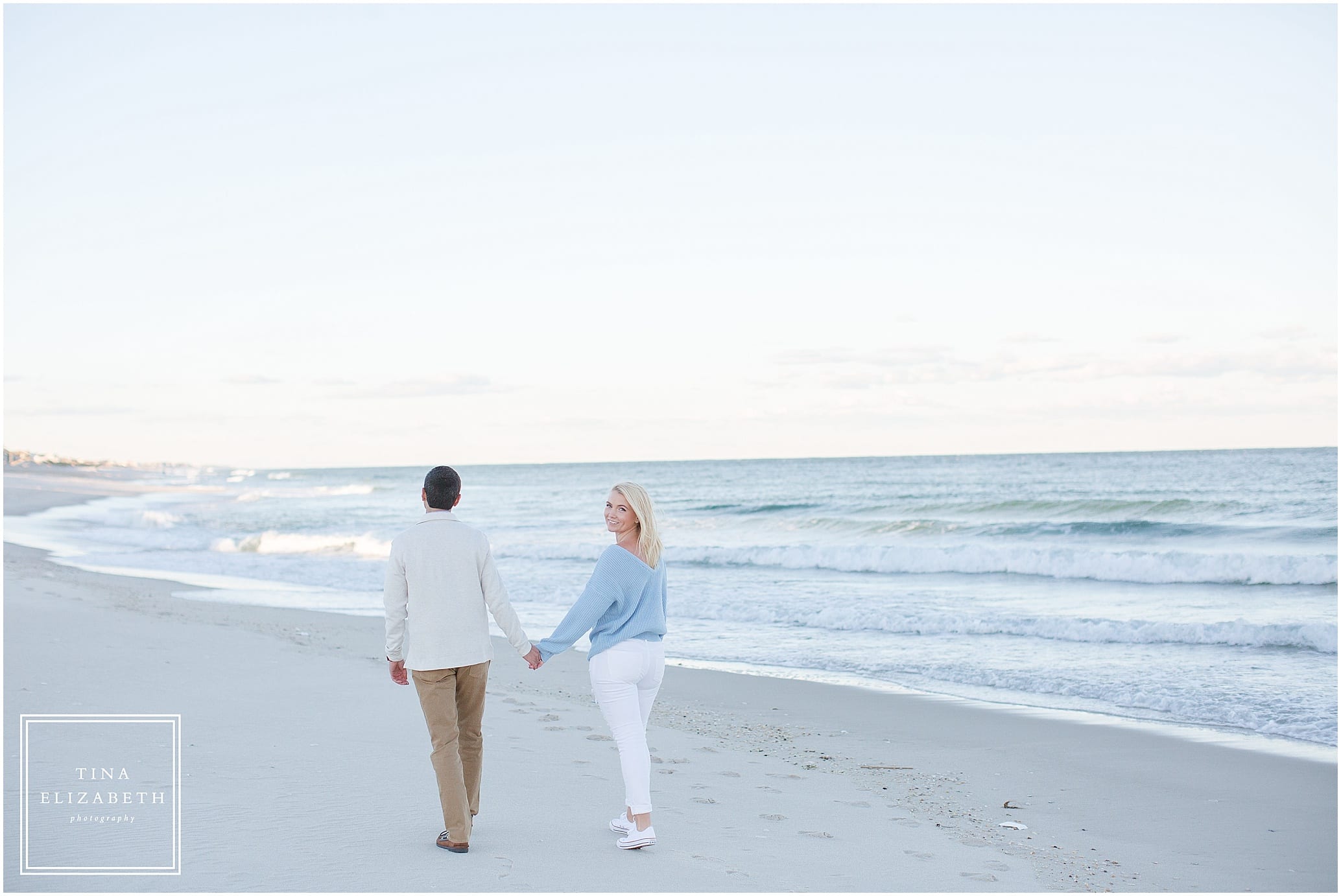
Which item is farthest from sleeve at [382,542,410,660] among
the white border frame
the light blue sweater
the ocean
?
the ocean

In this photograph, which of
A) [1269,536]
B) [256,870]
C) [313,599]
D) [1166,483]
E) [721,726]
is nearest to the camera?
[256,870]

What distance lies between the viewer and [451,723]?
12.8 ft

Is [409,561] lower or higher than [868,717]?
higher

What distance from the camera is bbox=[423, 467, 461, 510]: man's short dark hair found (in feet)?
12.7

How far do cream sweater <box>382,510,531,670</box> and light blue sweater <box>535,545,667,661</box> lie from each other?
19 centimetres

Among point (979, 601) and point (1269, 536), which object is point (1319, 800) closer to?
point (979, 601)

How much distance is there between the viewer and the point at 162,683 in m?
7.23

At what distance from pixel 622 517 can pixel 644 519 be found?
3.7 inches

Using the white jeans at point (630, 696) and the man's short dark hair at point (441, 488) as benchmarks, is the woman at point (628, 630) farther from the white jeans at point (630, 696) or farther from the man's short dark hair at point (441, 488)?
the man's short dark hair at point (441, 488)

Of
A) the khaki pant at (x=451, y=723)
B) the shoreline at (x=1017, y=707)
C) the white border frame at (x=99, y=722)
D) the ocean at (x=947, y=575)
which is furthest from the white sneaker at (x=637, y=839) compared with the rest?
the ocean at (x=947, y=575)

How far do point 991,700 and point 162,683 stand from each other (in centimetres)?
659

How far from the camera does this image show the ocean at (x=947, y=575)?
9.00 m

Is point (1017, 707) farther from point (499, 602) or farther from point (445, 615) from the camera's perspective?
point (445, 615)

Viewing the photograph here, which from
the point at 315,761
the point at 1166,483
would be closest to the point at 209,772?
the point at 315,761
